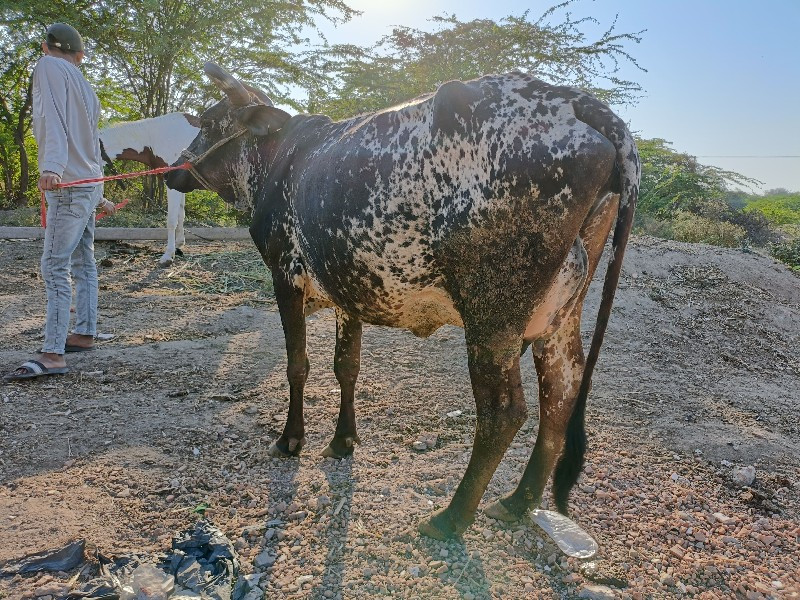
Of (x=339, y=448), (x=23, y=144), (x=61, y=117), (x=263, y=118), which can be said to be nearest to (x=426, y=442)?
(x=339, y=448)

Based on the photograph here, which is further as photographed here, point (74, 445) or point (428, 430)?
point (428, 430)

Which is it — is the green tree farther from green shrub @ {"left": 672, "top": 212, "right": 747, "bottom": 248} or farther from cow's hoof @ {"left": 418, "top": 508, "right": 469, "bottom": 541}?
cow's hoof @ {"left": 418, "top": 508, "right": 469, "bottom": 541}

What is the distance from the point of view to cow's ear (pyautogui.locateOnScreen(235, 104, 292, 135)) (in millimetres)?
3758

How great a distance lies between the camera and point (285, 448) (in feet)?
11.4

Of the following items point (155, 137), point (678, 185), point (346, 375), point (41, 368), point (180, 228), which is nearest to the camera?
point (346, 375)

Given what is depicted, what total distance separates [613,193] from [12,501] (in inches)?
116

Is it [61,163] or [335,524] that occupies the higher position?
[61,163]

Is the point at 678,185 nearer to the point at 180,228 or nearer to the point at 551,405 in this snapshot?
the point at 180,228

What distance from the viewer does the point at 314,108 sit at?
1516 centimetres

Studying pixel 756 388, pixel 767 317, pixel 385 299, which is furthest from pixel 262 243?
pixel 767 317

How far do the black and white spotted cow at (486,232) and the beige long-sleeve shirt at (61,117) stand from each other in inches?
77.8

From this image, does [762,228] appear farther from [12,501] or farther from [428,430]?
[12,501]

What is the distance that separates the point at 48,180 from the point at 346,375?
2.44 m

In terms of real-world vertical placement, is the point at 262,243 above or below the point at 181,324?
above
